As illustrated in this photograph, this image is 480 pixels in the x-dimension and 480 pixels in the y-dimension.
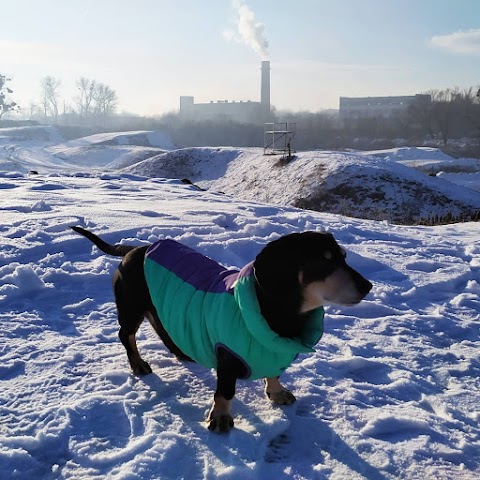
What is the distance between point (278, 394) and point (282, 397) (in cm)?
3

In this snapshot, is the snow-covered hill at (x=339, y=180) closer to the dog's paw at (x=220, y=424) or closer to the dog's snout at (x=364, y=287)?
the dog's snout at (x=364, y=287)

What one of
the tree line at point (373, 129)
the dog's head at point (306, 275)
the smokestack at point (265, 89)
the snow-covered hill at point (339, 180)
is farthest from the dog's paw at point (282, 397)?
the smokestack at point (265, 89)

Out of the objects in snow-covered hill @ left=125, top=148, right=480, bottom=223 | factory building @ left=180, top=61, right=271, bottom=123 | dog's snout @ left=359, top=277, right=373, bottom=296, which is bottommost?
snow-covered hill @ left=125, top=148, right=480, bottom=223

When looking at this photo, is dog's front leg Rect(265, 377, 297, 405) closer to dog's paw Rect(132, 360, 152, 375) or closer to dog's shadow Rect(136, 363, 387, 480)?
dog's shadow Rect(136, 363, 387, 480)

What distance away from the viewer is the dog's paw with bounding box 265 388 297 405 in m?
3.00

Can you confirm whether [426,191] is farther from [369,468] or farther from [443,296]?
[369,468]

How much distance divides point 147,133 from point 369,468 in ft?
221

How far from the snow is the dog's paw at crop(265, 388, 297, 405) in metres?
0.05

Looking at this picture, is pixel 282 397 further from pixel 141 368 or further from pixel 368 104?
pixel 368 104

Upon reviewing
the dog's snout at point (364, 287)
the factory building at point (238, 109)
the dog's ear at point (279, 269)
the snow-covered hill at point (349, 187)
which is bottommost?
the snow-covered hill at point (349, 187)

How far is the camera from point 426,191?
68.9 ft

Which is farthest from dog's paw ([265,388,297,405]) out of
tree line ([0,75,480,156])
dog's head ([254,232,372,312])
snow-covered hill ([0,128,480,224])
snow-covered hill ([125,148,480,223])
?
tree line ([0,75,480,156])

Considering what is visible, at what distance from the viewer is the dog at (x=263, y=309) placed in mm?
2590

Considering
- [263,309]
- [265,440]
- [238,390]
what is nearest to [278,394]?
[238,390]
